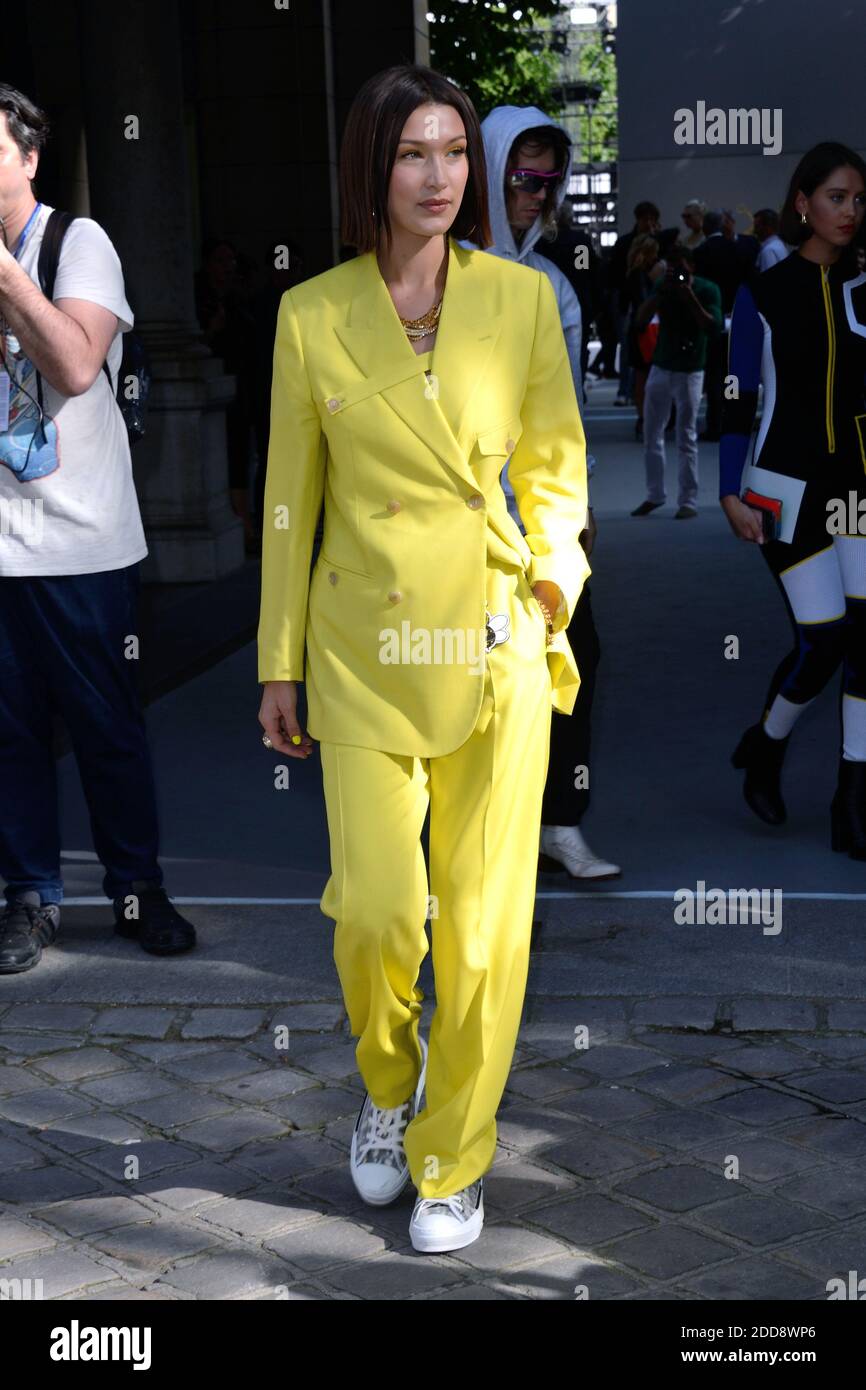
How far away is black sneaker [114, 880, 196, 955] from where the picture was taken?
17.7ft

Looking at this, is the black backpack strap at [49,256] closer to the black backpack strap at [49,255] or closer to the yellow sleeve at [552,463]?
the black backpack strap at [49,255]

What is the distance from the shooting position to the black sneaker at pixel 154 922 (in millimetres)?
5398

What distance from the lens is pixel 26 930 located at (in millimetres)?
5383

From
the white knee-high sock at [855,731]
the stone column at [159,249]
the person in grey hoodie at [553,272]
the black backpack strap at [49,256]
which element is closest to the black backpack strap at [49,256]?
the black backpack strap at [49,256]

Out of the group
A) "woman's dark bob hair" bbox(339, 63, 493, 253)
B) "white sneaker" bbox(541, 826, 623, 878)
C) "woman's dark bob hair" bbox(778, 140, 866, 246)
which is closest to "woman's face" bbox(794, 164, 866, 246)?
"woman's dark bob hair" bbox(778, 140, 866, 246)

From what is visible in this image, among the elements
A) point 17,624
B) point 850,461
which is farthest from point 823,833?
point 17,624

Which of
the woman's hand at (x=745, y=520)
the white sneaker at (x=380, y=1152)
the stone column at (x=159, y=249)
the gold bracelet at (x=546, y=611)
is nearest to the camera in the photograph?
the gold bracelet at (x=546, y=611)

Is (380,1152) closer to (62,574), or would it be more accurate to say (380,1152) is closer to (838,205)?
(62,574)

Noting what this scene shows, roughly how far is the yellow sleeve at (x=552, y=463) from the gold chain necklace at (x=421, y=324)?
0.68 feet

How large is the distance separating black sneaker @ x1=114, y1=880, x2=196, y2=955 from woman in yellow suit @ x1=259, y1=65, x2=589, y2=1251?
1.75 meters

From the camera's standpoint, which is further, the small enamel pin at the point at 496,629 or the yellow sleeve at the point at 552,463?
the yellow sleeve at the point at 552,463

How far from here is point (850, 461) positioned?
600 cm
